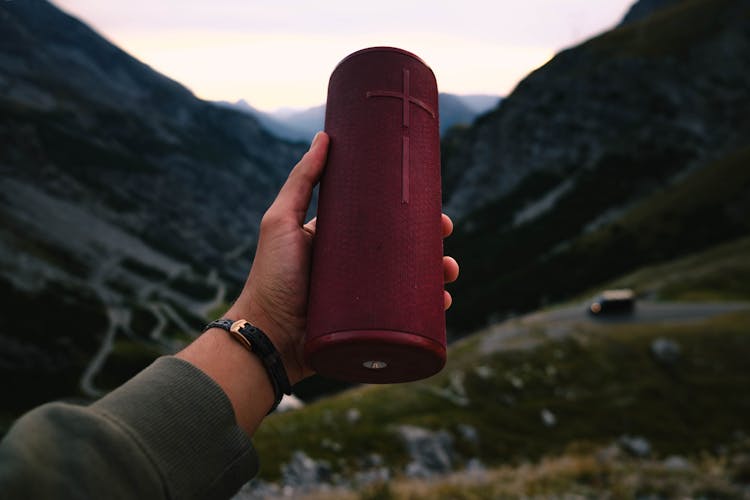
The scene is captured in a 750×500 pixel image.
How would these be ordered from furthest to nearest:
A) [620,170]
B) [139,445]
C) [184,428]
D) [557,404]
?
[620,170], [557,404], [184,428], [139,445]

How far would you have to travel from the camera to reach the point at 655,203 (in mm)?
126875

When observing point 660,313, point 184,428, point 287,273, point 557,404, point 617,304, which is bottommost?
point 557,404

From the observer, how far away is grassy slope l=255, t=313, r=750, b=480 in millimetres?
31672

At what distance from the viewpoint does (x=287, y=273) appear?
566cm

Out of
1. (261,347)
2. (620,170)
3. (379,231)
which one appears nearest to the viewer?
(261,347)

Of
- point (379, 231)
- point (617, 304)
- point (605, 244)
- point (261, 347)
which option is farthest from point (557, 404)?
point (605, 244)

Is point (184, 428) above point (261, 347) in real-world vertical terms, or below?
below

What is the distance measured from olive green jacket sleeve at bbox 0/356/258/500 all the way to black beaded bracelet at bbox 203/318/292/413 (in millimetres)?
842

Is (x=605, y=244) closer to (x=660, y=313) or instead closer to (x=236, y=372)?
(x=660, y=313)

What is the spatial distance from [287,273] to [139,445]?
Result: 2667 millimetres

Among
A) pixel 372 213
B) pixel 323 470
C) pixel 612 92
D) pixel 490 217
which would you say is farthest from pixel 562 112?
pixel 372 213

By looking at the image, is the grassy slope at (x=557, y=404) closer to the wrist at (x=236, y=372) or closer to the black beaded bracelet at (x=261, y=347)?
the black beaded bracelet at (x=261, y=347)

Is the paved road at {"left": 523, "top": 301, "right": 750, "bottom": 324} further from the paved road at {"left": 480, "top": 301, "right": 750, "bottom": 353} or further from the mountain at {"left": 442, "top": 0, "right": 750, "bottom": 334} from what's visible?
the mountain at {"left": 442, "top": 0, "right": 750, "bottom": 334}

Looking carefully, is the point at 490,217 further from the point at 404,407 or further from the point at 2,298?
the point at 404,407
